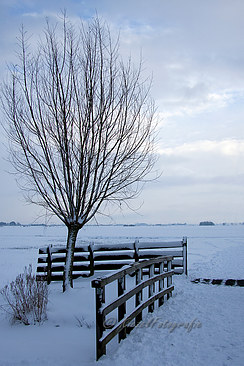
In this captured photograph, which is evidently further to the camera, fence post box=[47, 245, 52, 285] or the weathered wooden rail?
fence post box=[47, 245, 52, 285]

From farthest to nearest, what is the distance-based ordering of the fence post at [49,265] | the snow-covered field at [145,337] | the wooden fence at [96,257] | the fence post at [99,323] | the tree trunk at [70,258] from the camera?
the wooden fence at [96,257] → the fence post at [49,265] → the tree trunk at [70,258] → the snow-covered field at [145,337] → the fence post at [99,323]

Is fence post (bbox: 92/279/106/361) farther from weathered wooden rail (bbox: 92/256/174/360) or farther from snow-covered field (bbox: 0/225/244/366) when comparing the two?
snow-covered field (bbox: 0/225/244/366)

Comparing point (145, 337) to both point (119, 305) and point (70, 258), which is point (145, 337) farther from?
point (70, 258)

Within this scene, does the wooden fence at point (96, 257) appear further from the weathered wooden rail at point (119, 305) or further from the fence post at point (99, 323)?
the fence post at point (99, 323)

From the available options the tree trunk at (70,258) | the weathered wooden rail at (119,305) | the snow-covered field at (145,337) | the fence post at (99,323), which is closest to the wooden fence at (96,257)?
the tree trunk at (70,258)

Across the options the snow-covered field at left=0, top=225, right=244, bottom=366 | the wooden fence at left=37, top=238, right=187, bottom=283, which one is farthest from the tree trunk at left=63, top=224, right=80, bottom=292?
the wooden fence at left=37, top=238, right=187, bottom=283

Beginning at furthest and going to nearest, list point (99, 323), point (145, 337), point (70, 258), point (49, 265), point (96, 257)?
point (96, 257), point (49, 265), point (70, 258), point (145, 337), point (99, 323)

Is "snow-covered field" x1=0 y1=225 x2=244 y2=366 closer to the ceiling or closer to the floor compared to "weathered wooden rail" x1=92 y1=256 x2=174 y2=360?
closer to the floor

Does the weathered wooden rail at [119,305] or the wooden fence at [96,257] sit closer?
the weathered wooden rail at [119,305]

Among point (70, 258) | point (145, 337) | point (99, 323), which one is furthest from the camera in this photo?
point (70, 258)

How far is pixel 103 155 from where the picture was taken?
981 cm

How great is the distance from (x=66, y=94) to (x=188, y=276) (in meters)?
7.87

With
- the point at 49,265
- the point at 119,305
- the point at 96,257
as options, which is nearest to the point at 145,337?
the point at 119,305

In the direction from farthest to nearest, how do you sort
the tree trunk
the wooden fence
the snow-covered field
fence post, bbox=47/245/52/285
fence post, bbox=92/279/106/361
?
1. the wooden fence
2. fence post, bbox=47/245/52/285
3. the tree trunk
4. the snow-covered field
5. fence post, bbox=92/279/106/361
